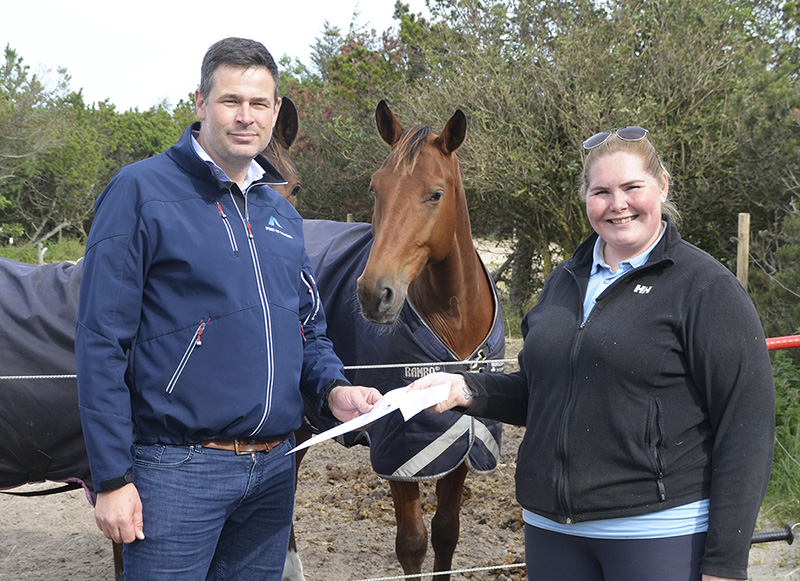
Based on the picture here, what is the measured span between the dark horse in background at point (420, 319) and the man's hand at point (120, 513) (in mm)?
1404

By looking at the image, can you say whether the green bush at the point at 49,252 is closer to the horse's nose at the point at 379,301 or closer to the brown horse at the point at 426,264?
the brown horse at the point at 426,264

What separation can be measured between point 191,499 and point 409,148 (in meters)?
1.91

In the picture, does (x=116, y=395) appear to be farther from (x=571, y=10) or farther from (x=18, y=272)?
(x=571, y=10)

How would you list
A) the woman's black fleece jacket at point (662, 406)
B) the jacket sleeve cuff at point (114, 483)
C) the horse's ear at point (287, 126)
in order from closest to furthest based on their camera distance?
the woman's black fleece jacket at point (662, 406) → the jacket sleeve cuff at point (114, 483) → the horse's ear at point (287, 126)

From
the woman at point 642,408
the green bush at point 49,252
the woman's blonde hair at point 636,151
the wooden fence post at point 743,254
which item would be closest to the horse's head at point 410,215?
the woman at point 642,408

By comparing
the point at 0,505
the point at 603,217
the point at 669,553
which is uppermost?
the point at 603,217

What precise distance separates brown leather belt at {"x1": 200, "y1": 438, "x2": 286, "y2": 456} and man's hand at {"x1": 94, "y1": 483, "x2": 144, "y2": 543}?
0.21 m

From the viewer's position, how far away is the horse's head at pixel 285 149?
3977 millimetres

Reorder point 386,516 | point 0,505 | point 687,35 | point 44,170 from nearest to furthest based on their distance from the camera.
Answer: point 386,516 < point 0,505 < point 687,35 < point 44,170

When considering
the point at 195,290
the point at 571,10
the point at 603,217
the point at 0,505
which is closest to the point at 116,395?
the point at 195,290

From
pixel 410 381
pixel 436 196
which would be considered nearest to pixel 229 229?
pixel 436 196

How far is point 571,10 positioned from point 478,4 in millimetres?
1626

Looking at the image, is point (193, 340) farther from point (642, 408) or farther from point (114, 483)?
point (642, 408)

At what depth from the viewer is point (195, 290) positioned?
5.87 feet
